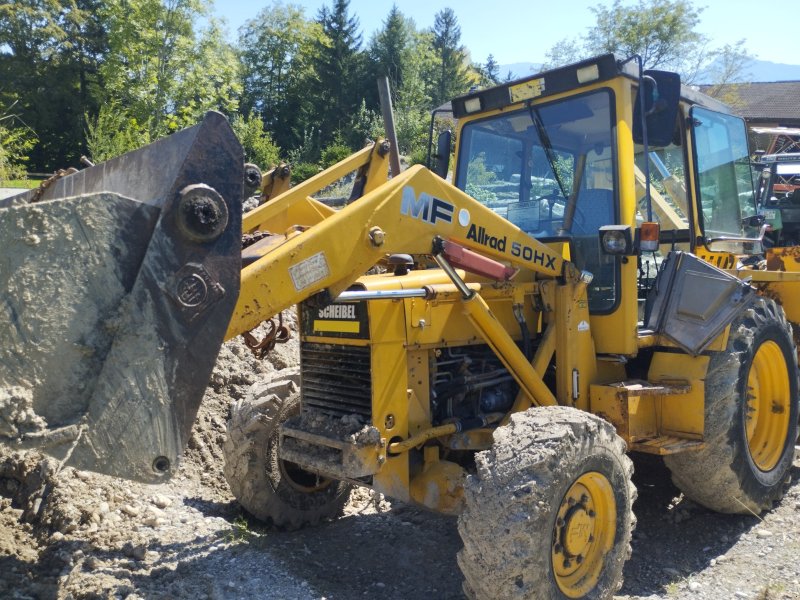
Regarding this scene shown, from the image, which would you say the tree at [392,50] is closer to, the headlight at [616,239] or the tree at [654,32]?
the tree at [654,32]

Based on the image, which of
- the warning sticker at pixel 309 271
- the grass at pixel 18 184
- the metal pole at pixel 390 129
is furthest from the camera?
the grass at pixel 18 184

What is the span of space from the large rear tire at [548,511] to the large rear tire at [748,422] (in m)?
1.11

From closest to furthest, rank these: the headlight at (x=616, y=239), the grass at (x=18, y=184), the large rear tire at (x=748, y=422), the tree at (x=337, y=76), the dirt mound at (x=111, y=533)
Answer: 1. the dirt mound at (x=111, y=533)
2. the headlight at (x=616, y=239)
3. the large rear tire at (x=748, y=422)
4. the grass at (x=18, y=184)
5. the tree at (x=337, y=76)

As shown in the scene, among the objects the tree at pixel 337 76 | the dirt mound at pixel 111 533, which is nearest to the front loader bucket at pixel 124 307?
the dirt mound at pixel 111 533

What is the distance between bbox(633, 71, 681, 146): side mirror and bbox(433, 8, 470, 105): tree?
146 feet

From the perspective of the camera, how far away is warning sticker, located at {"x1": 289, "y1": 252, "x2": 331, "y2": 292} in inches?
128

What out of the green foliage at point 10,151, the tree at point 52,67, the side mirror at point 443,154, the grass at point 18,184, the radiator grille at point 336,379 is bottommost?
the radiator grille at point 336,379

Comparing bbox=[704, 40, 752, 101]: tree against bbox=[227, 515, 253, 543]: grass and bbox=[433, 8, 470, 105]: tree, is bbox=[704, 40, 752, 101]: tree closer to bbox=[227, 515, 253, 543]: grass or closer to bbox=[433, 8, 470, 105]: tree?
bbox=[433, 8, 470, 105]: tree

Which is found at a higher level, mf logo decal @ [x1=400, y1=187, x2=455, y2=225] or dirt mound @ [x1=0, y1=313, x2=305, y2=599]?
mf logo decal @ [x1=400, y1=187, x2=455, y2=225]

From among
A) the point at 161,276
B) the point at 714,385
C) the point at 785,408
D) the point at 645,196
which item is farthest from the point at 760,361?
the point at 161,276

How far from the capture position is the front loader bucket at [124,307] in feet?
8.04

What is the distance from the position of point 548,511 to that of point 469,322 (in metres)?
1.26

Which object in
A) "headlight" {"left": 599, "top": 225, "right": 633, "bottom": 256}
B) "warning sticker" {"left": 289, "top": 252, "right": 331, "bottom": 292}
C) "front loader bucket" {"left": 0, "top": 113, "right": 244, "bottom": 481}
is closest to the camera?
"front loader bucket" {"left": 0, "top": 113, "right": 244, "bottom": 481}

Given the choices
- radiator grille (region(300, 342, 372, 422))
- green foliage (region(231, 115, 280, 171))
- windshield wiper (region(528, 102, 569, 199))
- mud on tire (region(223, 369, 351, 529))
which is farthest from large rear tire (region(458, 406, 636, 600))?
green foliage (region(231, 115, 280, 171))
